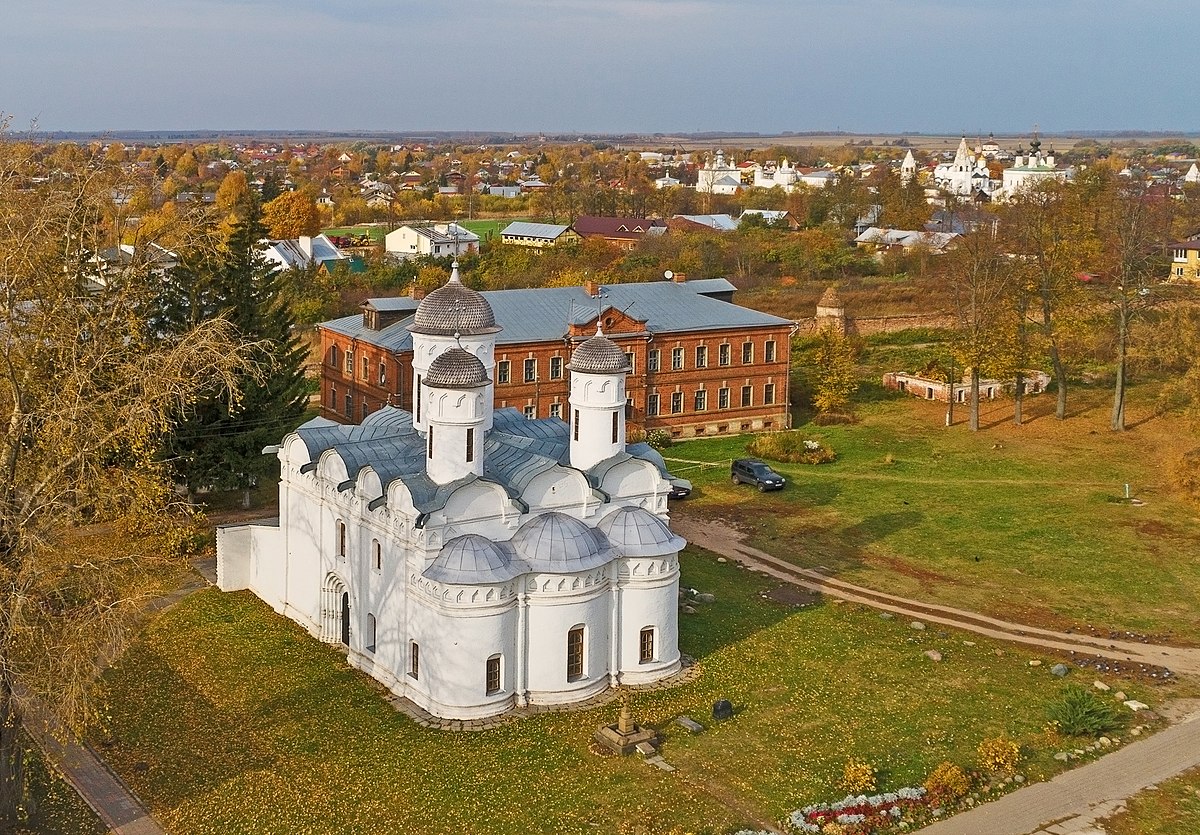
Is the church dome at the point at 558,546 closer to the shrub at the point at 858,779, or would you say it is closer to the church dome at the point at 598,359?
the church dome at the point at 598,359

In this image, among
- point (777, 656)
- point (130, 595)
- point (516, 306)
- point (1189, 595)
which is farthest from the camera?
point (516, 306)

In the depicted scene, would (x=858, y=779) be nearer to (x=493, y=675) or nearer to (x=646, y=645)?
(x=646, y=645)

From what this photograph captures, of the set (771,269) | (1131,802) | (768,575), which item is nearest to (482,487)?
(768,575)

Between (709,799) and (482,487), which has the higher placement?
(482,487)

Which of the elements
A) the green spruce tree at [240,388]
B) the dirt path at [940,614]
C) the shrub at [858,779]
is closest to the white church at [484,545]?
the shrub at [858,779]

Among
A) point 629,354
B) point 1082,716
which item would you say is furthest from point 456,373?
point 629,354

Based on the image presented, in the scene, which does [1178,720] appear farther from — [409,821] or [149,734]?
[149,734]
